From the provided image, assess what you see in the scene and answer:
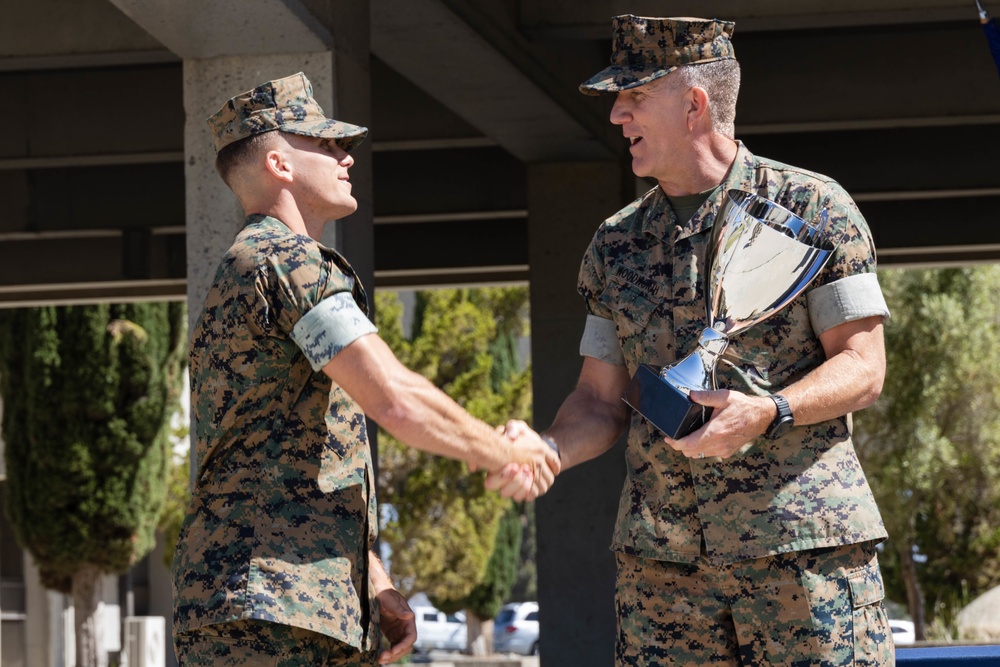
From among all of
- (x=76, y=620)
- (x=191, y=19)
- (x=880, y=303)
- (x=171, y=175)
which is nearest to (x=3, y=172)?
(x=171, y=175)

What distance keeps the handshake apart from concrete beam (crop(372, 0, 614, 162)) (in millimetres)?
3902

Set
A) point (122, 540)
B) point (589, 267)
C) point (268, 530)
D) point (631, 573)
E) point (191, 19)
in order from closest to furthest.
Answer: point (268, 530) → point (631, 573) → point (589, 267) → point (191, 19) → point (122, 540)

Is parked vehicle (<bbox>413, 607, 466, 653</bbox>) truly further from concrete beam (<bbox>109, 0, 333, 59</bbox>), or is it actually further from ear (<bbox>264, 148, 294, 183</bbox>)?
ear (<bbox>264, 148, 294, 183</bbox>)

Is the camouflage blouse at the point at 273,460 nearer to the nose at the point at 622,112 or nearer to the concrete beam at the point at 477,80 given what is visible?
the nose at the point at 622,112

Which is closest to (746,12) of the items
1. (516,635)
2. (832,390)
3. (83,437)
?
(832,390)

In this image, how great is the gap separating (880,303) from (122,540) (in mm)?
18694

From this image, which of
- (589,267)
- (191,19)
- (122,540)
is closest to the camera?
(589,267)

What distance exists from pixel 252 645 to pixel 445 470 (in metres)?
19.7

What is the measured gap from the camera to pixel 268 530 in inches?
122

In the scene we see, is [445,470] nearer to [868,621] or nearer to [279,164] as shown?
[279,164]

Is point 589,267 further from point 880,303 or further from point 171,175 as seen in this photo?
point 171,175

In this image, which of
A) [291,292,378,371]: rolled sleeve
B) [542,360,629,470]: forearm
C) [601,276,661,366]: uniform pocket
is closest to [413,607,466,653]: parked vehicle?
[542,360,629,470]: forearm

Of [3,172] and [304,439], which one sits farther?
[3,172]

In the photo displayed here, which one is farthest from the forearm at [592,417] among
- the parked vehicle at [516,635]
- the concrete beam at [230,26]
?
the parked vehicle at [516,635]
